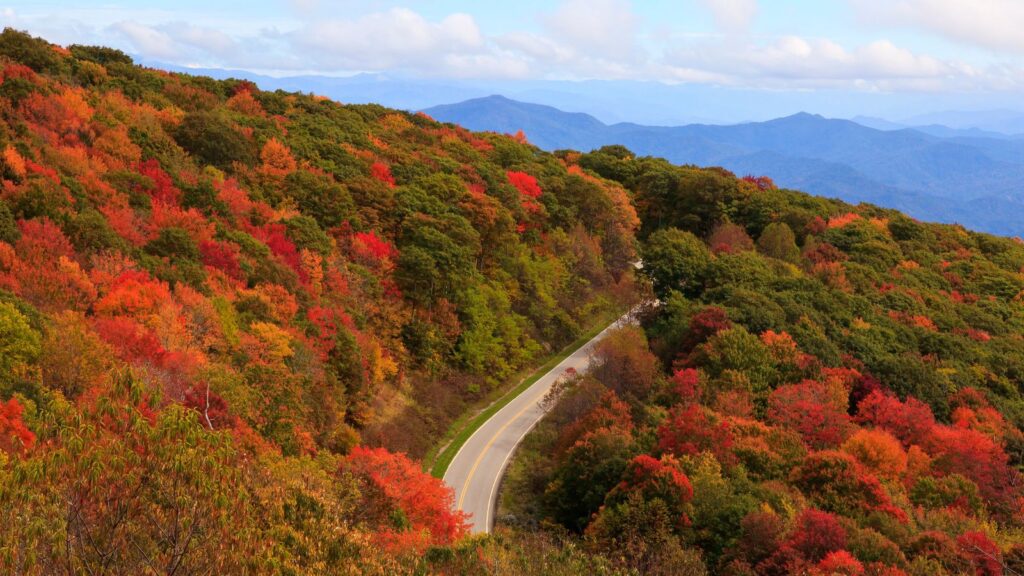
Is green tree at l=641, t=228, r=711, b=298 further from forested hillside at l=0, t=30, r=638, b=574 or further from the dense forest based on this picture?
forested hillside at l=0, t=30, r=638, b=574

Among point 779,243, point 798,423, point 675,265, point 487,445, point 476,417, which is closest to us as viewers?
point 798,423

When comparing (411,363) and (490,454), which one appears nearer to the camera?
(490,454)

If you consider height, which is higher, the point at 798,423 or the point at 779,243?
the point at 779,243

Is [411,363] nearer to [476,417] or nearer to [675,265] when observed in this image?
[476,417]

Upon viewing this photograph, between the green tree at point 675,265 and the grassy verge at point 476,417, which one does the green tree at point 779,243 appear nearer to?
the green tree at point 675,265

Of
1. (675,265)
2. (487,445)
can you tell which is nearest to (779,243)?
(675,265)

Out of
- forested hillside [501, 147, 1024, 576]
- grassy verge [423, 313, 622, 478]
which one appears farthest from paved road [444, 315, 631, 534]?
forested hillside [501, 147, 1024, 576]
